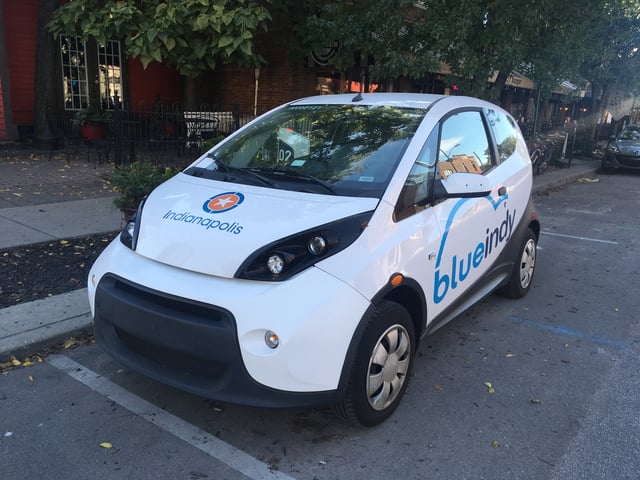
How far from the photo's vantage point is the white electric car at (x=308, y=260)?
2.59 metres

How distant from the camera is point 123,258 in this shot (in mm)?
3100

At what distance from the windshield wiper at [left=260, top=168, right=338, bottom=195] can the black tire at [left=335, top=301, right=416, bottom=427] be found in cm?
76

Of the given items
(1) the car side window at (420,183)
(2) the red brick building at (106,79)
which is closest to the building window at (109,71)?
(2) the red brick building at (106,79)

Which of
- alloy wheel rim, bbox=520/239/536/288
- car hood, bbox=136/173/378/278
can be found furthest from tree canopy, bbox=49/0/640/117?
car hood, bbox=136/173/378/278

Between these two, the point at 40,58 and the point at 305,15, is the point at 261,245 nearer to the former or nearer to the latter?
the point at 305,15

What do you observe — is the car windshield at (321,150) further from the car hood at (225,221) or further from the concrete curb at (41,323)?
the concrete curb at (41,323)

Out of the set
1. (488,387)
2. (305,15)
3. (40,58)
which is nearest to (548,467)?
(488,387)

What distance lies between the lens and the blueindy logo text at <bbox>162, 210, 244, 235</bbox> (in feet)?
9.38

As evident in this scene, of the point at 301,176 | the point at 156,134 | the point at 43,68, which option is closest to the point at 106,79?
the point at 43,68

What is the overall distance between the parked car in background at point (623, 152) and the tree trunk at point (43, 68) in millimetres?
16063

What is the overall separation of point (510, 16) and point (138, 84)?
9.98m

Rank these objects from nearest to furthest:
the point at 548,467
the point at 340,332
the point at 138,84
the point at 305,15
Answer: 1. the point at 340,332
2. the point at 548,467
3. the point at 305,15
4. the point at 138,84

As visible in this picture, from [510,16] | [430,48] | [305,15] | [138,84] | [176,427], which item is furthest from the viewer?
[138,84]

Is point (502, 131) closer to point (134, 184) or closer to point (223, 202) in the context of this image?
point (223, 202)
